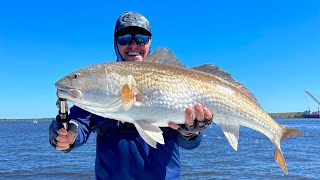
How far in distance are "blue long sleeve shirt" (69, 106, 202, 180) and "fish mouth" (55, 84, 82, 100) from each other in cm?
54

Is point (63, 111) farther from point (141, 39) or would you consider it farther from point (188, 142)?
point (188, 142)

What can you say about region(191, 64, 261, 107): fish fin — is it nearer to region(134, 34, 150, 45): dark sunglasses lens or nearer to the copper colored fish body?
the copper colored fish body

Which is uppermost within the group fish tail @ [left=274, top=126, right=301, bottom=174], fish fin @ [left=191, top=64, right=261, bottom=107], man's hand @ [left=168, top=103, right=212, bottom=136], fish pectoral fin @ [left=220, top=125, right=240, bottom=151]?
fish fin @ [left=191, top=64, right=261, bottom=107]

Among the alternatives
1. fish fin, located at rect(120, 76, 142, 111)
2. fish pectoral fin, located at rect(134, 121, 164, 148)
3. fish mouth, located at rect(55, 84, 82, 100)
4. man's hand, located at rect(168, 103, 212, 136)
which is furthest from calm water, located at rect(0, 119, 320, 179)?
fish mouth, located at rect(55, 84, 82, 100)

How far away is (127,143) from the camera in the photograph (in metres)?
4.27

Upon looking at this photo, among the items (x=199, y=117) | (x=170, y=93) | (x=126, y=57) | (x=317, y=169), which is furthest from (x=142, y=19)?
(x=317, y=169)

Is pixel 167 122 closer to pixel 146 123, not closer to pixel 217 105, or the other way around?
pixel 146 123

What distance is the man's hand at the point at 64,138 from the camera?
3937mm

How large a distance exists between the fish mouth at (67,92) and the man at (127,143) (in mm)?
343

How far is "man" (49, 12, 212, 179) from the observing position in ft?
13.2

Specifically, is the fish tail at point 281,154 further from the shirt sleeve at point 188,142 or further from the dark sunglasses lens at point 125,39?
the dark sunglasses lens at point 125,39

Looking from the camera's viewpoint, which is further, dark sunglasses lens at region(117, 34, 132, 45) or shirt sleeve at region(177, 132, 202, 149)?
dark sunglasses lens at region(117, 34, 132, 45)

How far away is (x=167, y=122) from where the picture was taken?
3984 millimetres

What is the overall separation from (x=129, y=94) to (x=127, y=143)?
76 centimetres
